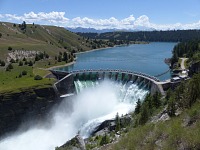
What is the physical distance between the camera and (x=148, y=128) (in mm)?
19703

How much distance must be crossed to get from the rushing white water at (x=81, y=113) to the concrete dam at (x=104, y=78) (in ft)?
6.10

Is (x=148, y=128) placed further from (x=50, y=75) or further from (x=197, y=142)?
(x=50, y=75)

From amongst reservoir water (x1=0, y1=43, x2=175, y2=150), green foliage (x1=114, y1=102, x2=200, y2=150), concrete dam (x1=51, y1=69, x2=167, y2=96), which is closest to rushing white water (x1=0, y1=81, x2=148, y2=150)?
reservoir water (x1=0, y1=43, x2=175, y2=150)

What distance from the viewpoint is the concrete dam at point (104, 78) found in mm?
71062

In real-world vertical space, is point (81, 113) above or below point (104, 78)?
below

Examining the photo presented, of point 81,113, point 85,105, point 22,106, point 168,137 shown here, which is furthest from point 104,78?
point 168,137

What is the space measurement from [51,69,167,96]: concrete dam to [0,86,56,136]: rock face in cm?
500

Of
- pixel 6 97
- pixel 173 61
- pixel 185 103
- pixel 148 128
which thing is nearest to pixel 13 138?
pixel 6 97

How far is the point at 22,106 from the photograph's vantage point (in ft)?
226

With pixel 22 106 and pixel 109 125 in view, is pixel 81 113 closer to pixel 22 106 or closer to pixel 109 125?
pixel 22 106

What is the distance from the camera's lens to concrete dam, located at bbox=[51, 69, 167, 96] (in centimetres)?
7106

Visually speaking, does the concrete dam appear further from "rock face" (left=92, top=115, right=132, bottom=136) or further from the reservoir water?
"rock face" (left=92, top=115, right=132, bottom=136)

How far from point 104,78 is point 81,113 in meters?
15.8

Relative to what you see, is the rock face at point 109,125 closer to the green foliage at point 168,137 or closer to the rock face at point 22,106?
the rock face at point 22,106
